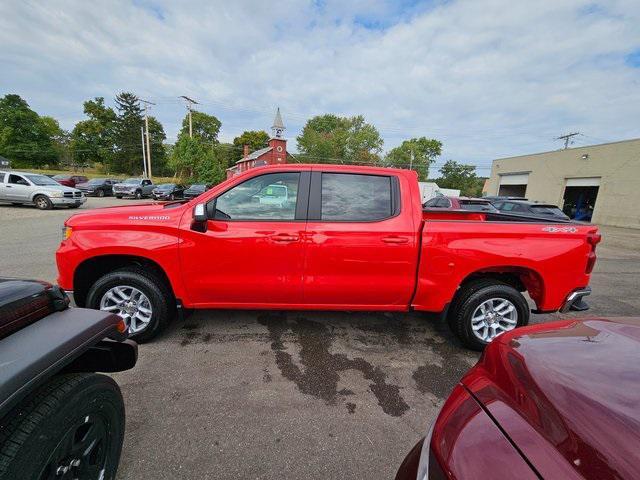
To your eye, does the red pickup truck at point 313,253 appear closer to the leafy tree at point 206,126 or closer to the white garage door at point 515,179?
the white garage door at point 515,179

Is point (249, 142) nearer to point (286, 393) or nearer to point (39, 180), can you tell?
point (39, 180)

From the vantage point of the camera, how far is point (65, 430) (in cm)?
140

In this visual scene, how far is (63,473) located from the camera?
4.69ft

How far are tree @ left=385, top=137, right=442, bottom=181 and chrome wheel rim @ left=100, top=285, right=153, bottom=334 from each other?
243ft

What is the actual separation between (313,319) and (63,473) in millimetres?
2938

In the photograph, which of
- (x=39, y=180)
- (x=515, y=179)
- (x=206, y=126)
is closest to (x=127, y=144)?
(x=206, y=126)

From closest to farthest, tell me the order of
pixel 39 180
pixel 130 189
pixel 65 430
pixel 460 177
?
pixel 65 430, pixel 39 180, pixel 130 189, pixel 460 177

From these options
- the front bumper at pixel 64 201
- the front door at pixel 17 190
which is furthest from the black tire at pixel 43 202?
the front door at pixel 17 190

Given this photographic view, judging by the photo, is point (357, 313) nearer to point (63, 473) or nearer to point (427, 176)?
point (63, 473)

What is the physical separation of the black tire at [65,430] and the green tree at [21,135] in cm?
8390

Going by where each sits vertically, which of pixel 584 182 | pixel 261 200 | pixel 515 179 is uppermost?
pixel 515 179

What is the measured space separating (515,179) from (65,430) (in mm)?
36263

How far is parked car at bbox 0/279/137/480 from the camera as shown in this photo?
1.22 m

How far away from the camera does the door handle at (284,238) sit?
321 centimetres
